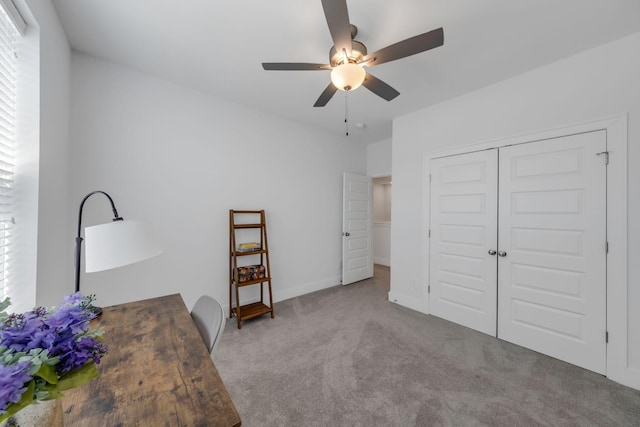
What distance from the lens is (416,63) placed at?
2189mm

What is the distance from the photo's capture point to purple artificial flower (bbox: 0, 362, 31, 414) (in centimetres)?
40

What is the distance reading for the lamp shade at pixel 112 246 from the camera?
1.02 meters

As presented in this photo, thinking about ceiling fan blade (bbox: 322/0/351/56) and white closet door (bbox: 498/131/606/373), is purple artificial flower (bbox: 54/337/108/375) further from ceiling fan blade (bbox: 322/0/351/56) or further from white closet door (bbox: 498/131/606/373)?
white closet door (bbox: 498/131/606/373)

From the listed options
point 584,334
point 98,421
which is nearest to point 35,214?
point 98,421

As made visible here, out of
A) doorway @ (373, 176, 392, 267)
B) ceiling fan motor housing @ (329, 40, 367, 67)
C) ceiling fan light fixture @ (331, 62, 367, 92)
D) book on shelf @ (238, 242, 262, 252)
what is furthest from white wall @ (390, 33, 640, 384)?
doorway @ (373, 176, 392, 267)

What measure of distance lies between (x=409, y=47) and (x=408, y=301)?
2887 millimetres

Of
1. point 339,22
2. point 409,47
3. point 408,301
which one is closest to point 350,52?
point 339,22

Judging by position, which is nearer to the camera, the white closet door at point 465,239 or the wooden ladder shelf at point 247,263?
the white closet door at point 465,239

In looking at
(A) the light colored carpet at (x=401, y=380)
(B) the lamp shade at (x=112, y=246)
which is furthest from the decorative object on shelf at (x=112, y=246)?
(A) the light colored carpet at (x=401, y=380)

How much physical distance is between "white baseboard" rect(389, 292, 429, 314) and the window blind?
350cm

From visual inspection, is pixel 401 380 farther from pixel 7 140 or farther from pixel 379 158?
pixel 379 158

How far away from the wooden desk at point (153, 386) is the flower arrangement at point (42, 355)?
26 cm

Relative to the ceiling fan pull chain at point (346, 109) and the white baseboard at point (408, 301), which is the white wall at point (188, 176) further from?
the white baseboard at point (408, 301)

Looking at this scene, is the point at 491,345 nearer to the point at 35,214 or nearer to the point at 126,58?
the point at 35,214
